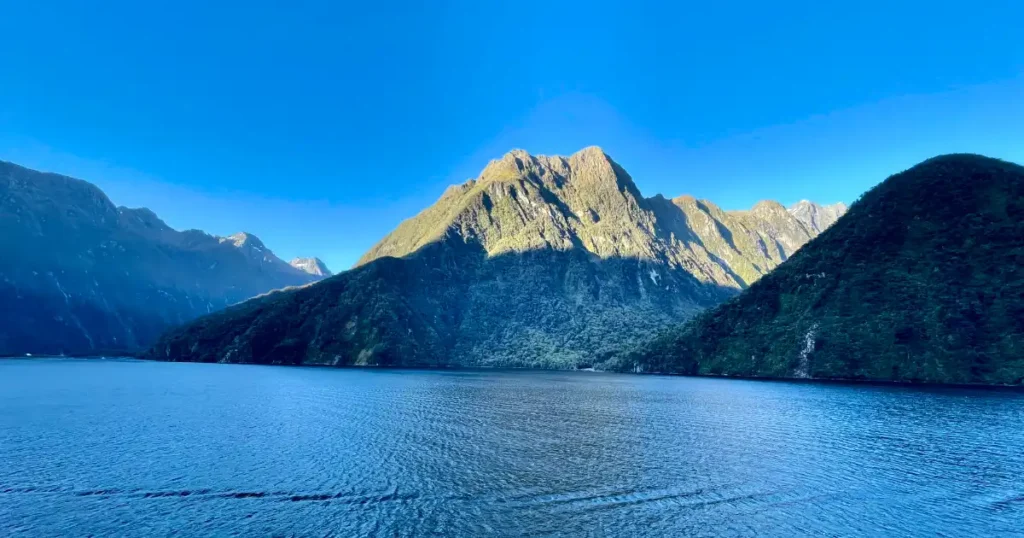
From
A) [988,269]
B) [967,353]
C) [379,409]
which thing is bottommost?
[379,409]

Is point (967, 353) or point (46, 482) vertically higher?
point (967, 353)

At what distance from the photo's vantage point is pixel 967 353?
16575 centimetres

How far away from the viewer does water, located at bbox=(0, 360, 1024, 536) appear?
4034 centimetres

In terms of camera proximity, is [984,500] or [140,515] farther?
[984,500]

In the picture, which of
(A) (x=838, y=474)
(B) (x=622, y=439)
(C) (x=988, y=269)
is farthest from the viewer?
(C) (x=988, y=269)

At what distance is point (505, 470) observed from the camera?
5694cm

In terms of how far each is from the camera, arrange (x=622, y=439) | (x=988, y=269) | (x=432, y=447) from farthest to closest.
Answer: (x=988, y=269)
(x=622, y=439)
(x=432, y=447)

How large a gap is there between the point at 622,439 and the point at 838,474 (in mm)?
29163

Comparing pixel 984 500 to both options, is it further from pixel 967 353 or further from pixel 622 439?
pixel 967 353

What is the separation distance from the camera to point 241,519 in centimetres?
3956

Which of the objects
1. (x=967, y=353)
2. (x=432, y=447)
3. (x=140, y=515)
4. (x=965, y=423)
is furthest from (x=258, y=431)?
(x=967, y=353)

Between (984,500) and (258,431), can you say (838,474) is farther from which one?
(258,431)

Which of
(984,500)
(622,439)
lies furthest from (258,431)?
(984,500)

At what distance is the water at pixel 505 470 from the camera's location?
40.3m
